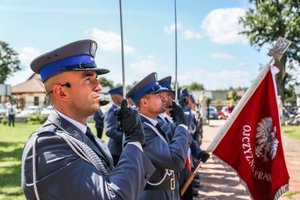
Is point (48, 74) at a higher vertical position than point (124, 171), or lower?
higher

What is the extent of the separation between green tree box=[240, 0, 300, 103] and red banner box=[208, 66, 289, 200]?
31.1m

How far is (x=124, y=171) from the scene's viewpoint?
184 cm

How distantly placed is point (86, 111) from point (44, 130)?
241mm

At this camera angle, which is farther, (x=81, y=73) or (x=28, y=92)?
(x=28, y=92)

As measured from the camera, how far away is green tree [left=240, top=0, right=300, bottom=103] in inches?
1356

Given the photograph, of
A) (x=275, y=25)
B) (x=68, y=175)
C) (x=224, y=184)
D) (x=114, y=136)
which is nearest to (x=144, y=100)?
(x=68, y=175)

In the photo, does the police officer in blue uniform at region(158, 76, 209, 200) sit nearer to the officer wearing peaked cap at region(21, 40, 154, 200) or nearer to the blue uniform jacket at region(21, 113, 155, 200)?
the officer wearing peaked cap at region(21, 40, 154, 200)

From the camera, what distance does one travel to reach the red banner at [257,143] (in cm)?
386

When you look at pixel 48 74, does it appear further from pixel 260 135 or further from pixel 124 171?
pixel 260 135

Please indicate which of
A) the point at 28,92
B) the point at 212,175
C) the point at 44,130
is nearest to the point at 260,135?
the point at 44,130

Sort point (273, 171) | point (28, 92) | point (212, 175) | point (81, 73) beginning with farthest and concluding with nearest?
point (28, 92), point (212, 175), point (273, 171), point (81, 73)

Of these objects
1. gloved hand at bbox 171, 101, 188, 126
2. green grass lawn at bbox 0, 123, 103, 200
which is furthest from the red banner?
green grass lawn at bbox 0, 123, 103, 200

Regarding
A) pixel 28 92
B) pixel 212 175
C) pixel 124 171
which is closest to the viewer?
pixel 124 171

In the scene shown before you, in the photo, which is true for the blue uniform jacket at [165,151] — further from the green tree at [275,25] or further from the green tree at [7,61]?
the green tree at [7,61]
